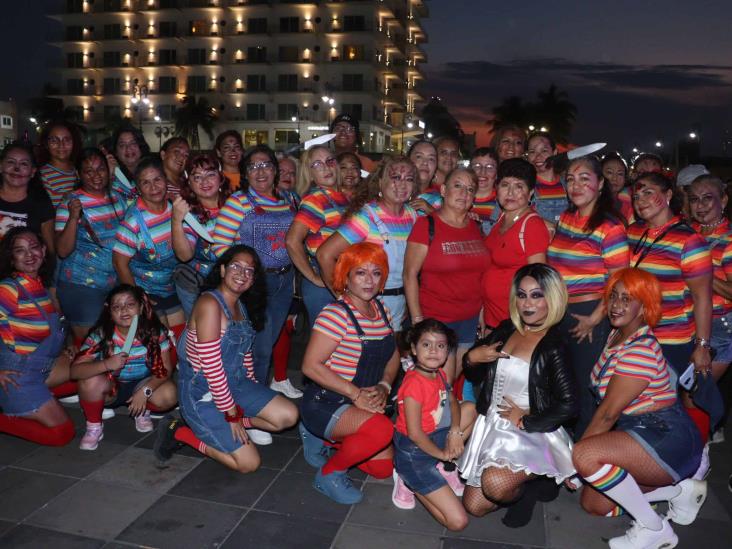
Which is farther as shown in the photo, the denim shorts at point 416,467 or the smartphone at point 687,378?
the smartphone at point 687,378

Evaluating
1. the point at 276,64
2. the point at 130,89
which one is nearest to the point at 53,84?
the point at 130,89

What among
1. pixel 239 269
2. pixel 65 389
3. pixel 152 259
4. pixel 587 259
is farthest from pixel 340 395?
pixel 65 389

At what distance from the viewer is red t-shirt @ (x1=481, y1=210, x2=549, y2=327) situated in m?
4.47

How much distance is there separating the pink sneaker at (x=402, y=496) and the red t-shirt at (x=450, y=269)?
4.41ft

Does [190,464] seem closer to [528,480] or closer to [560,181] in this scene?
[528,480]

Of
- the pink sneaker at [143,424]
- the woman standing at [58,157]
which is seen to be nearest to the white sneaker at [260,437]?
the pink sneaker at [143,424]

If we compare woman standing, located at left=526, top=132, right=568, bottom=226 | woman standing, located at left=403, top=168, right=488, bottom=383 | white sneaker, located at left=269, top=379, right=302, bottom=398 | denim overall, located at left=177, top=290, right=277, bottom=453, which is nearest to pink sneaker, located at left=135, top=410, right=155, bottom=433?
denim overall, located at left=177, top=290, right=277, bottom=453

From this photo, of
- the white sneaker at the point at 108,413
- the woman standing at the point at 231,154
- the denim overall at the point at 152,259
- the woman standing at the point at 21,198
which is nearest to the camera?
the denim overall at the point at 152,259

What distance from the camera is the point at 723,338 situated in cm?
483

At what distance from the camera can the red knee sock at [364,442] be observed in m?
4.00

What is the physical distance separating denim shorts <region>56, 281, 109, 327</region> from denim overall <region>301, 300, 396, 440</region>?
7.74 feet

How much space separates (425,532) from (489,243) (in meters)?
2.22

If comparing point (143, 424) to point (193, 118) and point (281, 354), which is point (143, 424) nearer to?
point (281, 354)

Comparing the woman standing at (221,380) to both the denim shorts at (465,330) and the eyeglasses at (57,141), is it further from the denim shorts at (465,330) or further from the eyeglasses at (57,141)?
the eyeglasses at (57,141)
